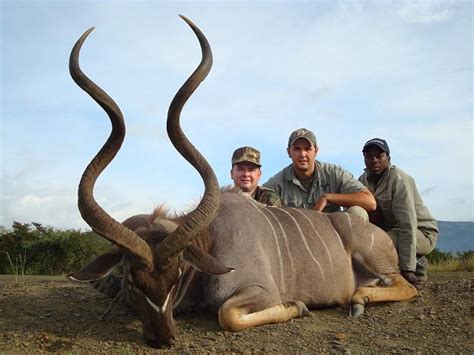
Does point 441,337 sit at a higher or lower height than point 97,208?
lower

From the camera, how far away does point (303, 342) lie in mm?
3367

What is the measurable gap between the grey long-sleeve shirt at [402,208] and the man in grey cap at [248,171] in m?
0.93

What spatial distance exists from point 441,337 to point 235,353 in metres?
1.26

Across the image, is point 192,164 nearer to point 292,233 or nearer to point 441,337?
point 292,233

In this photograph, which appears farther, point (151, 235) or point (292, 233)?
point (292, 233)

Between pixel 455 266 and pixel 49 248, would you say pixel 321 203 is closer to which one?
pixel 455 266

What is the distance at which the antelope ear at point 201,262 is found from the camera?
348cm

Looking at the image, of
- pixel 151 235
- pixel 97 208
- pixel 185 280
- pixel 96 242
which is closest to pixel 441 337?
pixel 185 280

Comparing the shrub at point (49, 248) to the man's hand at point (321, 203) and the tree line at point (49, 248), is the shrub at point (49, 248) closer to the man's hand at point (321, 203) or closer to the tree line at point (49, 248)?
the tree line at point (49, 248)

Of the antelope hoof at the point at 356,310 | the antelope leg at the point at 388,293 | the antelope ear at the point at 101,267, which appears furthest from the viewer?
the antelope leg at the point at 388,293

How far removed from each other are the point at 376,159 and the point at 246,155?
45.8 inches

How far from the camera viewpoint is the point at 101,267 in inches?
136

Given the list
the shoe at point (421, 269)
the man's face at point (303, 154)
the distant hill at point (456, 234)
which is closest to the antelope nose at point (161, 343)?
the man's face at point (303, 154)

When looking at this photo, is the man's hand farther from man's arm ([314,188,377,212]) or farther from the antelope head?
the antelope head
